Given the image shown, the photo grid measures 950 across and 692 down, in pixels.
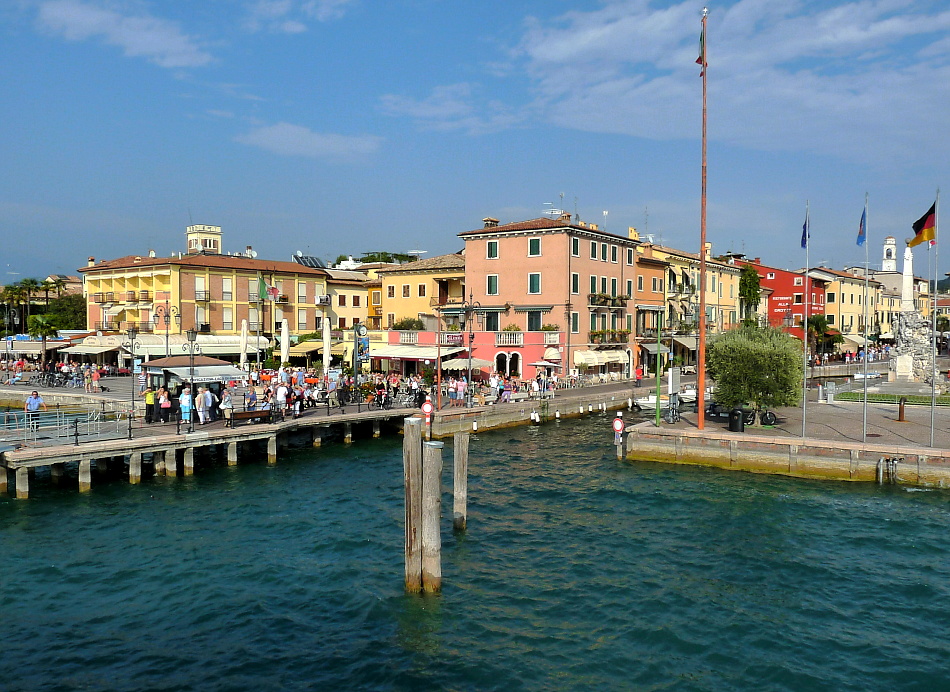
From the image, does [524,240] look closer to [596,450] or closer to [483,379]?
[483,379]

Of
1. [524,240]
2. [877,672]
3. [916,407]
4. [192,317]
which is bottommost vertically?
[877,672]

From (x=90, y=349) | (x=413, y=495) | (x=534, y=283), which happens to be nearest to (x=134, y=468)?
(x=413, y=495)

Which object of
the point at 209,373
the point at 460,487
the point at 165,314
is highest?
the point at 165,314

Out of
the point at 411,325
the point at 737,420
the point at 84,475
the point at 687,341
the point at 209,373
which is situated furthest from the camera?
the point at 687,341

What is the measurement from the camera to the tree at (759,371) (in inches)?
1113

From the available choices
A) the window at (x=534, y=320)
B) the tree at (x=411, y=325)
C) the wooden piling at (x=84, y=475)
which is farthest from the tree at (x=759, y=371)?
the tree at (x=411, y=325)

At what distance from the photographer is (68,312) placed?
260 feet

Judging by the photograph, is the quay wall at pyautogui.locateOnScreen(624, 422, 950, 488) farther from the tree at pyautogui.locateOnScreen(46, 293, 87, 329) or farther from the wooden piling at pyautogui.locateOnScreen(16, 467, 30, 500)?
the tree at pyautogui.locateOnScreen(46, 293, 87, 329)

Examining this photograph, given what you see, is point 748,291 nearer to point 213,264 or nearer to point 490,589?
point 213,264

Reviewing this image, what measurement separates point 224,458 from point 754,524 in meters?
19.5

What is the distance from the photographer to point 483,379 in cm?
4853

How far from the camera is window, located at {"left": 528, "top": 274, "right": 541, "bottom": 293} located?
49719 millimetres

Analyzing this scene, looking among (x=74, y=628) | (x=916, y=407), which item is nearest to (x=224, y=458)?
(x=74, y=628)

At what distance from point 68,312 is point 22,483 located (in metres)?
66.1
